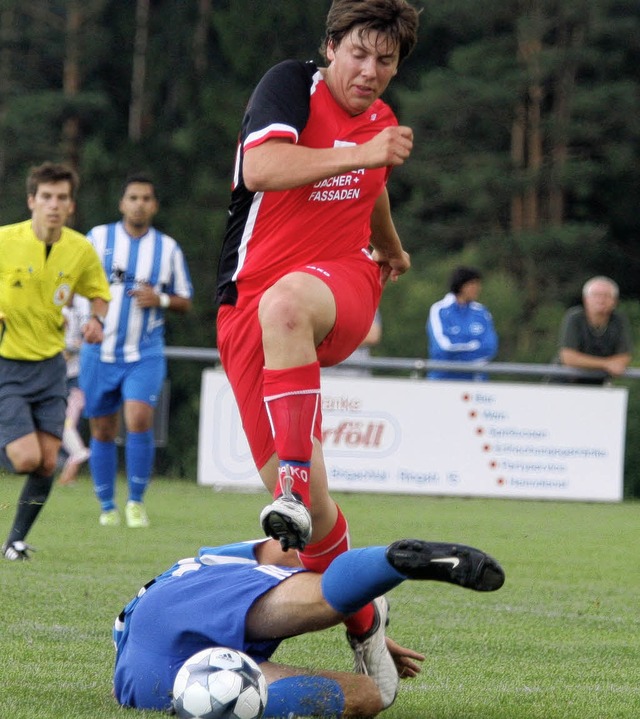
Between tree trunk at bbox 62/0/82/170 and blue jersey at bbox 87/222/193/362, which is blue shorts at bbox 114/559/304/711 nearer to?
blue jersey at bbox 87/222/193/362

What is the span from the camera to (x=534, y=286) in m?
30.8

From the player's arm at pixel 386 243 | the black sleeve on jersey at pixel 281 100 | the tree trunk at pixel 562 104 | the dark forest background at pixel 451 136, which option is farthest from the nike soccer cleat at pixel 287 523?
the tree trunk at pixel 562 104

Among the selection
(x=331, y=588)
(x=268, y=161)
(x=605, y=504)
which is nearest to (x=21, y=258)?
(x=268, y=161)

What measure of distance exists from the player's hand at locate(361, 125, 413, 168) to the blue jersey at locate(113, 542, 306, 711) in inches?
52.7

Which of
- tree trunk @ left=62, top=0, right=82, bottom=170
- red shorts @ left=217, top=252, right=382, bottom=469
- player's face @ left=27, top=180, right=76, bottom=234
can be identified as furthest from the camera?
tree trunk @ left=62, top=0, right=82, bottom=170

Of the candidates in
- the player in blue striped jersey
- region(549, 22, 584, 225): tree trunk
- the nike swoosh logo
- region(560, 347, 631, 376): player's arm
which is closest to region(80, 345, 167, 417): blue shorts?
the player in blue striped jersey

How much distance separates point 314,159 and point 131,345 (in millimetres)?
6186

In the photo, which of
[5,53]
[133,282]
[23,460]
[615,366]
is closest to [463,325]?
[615,366]

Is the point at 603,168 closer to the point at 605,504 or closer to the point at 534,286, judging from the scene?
the point at 534,286

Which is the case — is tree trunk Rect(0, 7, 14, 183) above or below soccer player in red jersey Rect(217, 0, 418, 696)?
above

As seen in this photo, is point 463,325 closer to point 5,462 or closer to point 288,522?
point 5,462

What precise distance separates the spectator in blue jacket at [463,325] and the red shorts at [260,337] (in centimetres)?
913

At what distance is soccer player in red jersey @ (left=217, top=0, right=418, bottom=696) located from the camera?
4648 mm

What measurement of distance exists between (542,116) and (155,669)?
1110 inches
